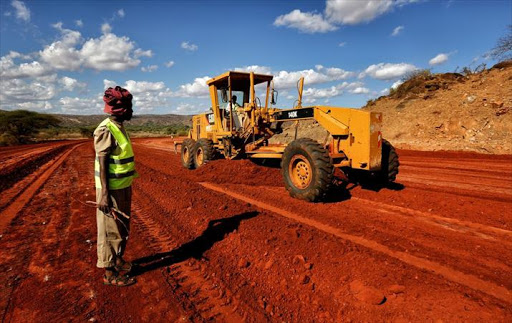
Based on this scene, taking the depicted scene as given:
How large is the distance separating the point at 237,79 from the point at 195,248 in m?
6.19

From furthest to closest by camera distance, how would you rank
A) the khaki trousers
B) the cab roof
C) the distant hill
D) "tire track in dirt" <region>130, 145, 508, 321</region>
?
the distant hill < the cab roof < the khaki trousers < "tire track in dirt" <region>130, 145, 508, 321</region>

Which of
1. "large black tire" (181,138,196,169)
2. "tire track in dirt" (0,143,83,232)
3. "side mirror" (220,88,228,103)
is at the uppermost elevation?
"side mirror" (220,88,228,103)

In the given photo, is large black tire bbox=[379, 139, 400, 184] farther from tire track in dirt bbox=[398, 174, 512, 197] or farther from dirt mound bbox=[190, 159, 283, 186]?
dirt mound bbox=[190, 159, 283, 186]

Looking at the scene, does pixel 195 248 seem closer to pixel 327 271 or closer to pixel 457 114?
pixel 327 271

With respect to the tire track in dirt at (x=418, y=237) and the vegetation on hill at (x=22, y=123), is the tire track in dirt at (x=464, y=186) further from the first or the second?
the vegetation on hill at (x=22, y=123)

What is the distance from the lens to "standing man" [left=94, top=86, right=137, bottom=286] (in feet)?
9.54

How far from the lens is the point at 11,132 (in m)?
39.3

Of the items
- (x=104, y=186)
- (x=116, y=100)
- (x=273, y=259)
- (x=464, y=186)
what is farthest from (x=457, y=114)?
(x=104, y=186)

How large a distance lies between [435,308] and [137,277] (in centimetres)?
299

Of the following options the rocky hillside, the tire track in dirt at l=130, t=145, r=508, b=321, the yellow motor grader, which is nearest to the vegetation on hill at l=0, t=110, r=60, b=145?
the yellow motor grader

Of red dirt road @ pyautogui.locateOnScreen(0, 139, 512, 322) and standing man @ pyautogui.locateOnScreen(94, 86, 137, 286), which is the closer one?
red dirt road @ pyautogui.locateOnScreen(0, 139, 512, 322)

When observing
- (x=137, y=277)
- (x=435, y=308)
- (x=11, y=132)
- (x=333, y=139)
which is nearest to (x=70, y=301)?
(x=137, y=277)

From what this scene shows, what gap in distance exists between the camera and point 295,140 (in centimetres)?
639

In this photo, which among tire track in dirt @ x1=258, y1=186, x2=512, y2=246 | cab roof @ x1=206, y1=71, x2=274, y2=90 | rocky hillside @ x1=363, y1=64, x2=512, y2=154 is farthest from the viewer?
rocky hillside @ x1=363, y1=64, x2=512, y2=154
